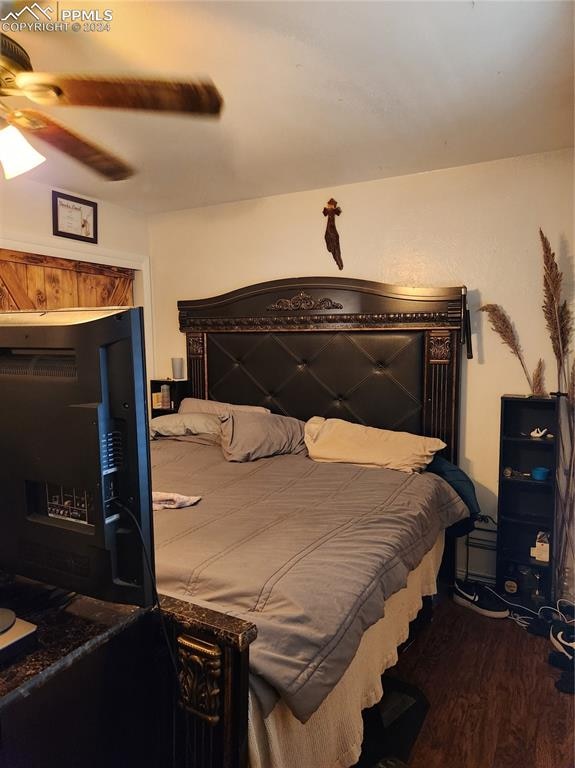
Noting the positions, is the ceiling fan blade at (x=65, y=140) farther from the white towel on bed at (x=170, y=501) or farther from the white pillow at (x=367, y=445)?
the white pillow at (x=367, y=445)

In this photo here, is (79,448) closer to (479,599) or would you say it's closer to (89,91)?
(89,91)

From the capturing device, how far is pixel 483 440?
9.08 ft

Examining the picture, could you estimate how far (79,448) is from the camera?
2.62 ft

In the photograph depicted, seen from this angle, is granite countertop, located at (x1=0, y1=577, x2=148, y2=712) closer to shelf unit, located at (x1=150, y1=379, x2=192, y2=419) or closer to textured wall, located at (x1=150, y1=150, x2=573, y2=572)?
textured wall, located at (x1=150, y1=150, x2=573, y2=572)

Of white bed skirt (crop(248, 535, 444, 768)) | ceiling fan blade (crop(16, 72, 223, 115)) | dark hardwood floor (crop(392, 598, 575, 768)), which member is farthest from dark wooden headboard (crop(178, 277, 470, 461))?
ceiling fan blade (crop(16, 72, 223, 115))

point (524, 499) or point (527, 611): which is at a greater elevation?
point (524, 499)

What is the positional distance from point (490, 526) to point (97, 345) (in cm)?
261

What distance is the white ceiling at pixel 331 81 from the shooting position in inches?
56.5

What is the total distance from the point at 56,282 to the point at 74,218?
0.43 m

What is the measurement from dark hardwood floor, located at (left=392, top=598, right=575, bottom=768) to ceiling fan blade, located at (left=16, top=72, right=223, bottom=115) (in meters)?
2.18

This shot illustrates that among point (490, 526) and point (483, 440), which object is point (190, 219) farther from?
point (490, 526)

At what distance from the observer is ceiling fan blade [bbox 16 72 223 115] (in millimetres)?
1343

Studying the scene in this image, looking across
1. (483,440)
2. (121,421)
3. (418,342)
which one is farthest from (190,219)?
(121,421)

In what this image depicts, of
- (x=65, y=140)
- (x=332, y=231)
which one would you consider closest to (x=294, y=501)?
(x=65, y=140)
